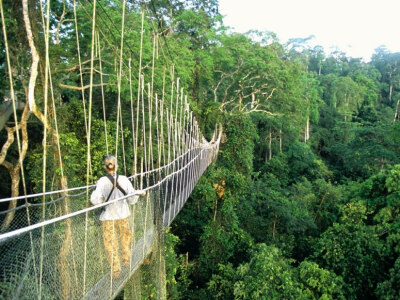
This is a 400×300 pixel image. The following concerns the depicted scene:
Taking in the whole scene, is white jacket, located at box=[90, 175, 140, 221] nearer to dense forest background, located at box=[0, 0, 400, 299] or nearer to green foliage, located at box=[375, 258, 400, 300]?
dense forest background, located at box=[0, 0, 400, 299]

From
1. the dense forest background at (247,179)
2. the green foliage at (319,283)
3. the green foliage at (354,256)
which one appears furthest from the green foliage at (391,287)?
the green foliage at (319,283)

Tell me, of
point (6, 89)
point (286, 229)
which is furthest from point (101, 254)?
point (286, 229)

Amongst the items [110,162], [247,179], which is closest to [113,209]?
[110,162]

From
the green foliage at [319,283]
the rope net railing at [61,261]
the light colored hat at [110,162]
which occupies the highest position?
the light colored hat at [110,162]

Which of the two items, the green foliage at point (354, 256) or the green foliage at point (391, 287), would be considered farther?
the green foliage at point (354, 256)

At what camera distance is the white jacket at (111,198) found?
159cm

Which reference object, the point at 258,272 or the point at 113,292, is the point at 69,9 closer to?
the point at 113,292

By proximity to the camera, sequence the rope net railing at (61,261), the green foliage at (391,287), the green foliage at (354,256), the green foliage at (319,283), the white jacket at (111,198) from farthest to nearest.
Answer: the green foliage at (354,256) → the green foliage at (319,283) → the green foliage at (391,287) → the white jacket at (111,198) → the rope net railing at (61,261)

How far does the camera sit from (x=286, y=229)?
25.5 feet

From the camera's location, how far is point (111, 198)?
1.68 meters

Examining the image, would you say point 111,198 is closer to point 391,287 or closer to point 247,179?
point 391,287

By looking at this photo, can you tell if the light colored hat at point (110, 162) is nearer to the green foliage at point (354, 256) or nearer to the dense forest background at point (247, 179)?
the dense forest background at point (247, 179)

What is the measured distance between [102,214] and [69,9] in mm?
4016

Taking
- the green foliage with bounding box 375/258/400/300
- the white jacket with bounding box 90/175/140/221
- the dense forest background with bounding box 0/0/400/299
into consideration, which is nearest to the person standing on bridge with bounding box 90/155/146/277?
the white jacket with bounding box 90/175/140/221
